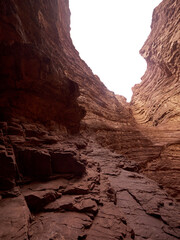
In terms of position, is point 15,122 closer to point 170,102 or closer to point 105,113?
point 105,113

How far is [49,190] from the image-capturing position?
4.54m

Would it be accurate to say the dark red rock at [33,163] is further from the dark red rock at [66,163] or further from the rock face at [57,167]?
the dark red rock at [66,163]

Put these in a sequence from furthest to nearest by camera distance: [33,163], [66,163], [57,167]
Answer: [66,163] < [57,167] < [33,163]

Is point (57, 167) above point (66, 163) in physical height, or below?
below

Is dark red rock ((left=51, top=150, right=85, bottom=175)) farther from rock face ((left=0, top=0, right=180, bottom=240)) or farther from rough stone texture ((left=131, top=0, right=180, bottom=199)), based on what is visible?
rough stone texture ((left=131, top=0, right=180, bottom=199))

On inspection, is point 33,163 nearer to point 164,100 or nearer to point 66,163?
point 66,163

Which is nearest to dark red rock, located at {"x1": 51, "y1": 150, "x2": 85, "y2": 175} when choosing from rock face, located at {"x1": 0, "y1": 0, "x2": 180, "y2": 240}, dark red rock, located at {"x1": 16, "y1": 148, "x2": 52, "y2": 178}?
rock face, located at {"x1": 0, "y1": 0, "x2": 180, "y2": 240}

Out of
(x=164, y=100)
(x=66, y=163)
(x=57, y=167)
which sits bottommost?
(x=57, y=167)

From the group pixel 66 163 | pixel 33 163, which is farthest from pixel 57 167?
pixel 33 163

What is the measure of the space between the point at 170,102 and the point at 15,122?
84.2 ft

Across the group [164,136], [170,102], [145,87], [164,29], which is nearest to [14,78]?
[164,136]

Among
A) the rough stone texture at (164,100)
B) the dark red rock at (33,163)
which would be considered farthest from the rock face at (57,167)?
the rough stone texture at (164,100)

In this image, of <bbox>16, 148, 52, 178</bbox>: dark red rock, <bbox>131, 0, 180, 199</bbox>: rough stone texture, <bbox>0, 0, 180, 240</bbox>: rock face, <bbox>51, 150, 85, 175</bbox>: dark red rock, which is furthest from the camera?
<bbox>131, 0, 180, 199</bbox>: rough stone texture

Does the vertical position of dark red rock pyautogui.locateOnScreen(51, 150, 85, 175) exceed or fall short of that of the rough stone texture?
it falls short
